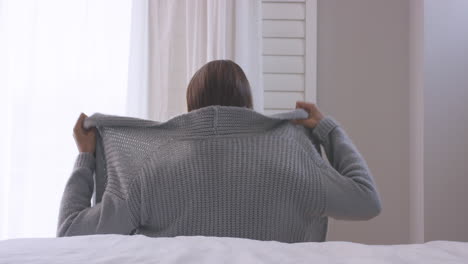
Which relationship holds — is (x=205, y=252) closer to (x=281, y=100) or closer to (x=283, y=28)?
(x=281, y=100)

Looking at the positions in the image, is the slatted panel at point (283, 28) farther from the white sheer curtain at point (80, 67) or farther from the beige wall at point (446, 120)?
the beige wall at point (446, 120)

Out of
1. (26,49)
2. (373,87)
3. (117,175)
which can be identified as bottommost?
(117,175)

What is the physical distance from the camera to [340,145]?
1361 millimetres

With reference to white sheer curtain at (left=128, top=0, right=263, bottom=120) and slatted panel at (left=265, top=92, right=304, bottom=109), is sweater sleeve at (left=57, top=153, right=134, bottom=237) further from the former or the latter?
slatted panel at (left=265, top=92, right=304, bottom=109)

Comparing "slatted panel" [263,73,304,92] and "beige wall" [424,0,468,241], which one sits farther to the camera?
"slatted panel" [263,73,304,92]

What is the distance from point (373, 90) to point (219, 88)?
111 centimetres

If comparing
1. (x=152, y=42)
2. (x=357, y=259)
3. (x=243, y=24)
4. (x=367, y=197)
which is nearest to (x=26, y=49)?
(x=152, y=42)

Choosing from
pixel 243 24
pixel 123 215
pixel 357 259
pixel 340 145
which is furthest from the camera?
pixel 243 24

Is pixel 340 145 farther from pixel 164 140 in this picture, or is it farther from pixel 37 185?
pixel 37 185

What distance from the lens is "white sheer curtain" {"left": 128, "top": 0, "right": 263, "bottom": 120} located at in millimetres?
2082

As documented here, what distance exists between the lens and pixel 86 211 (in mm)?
1215

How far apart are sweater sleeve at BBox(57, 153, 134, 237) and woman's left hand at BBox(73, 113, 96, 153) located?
0.03 metres

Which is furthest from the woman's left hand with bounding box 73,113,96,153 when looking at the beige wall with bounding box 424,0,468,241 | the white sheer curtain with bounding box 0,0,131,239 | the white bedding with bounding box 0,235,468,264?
the beige wall with bounding box 424,0,468,241

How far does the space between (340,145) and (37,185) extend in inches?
53.0
